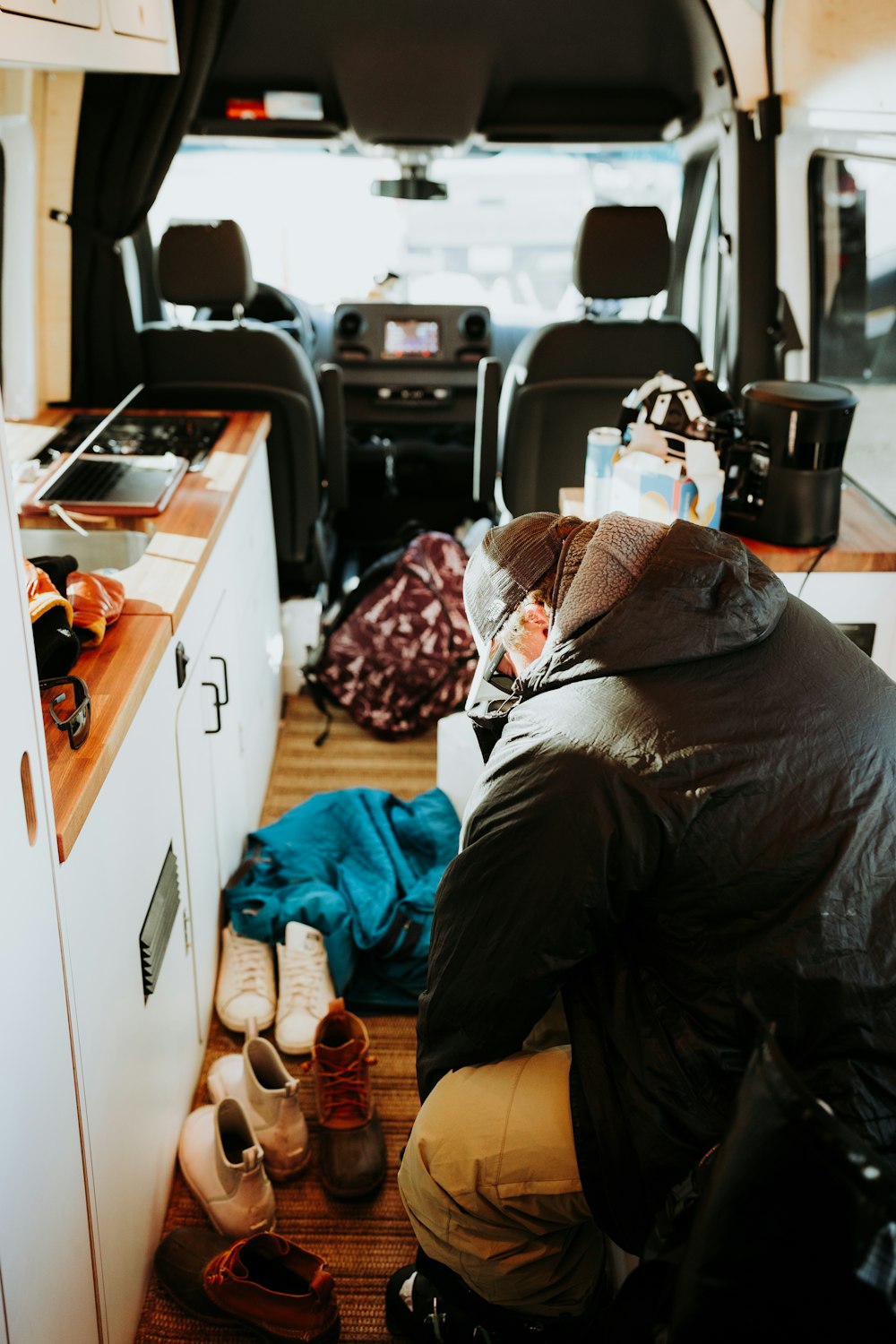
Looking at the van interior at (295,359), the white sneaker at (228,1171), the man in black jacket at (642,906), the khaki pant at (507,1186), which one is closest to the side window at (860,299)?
the van interior at (295,359)

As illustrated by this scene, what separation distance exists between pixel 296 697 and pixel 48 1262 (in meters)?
2.48

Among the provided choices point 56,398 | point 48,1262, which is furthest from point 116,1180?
point 56,398

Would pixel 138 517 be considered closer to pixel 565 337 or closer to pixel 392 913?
pixel 392 913

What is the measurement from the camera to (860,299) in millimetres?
3066

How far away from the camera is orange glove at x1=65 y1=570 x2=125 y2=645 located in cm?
183

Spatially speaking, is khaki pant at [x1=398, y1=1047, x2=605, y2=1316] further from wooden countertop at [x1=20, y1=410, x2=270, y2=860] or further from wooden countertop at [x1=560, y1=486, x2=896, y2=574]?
wooden countertop at [x1=560, y1=486, x2=896, y2=574]

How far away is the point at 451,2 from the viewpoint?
3346 millimetres

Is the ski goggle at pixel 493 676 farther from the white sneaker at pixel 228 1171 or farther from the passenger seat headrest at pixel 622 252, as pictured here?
the passenger seat headrest at pixel 622 252

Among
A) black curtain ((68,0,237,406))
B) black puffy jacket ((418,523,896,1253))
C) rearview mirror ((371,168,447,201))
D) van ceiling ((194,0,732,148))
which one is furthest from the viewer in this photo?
rearview mirror ((371,168,447,201))

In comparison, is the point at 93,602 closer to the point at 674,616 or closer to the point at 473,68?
the point at 674,616

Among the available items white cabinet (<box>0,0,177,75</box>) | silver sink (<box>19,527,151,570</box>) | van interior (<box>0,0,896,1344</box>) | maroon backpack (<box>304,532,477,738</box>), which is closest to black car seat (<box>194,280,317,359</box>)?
van interior (<box>0,0,896,1344</box>)

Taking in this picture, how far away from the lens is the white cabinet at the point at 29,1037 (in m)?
1.17

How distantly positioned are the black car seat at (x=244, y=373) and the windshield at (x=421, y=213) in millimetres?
738

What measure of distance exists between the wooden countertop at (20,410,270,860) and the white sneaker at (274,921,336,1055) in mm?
773
